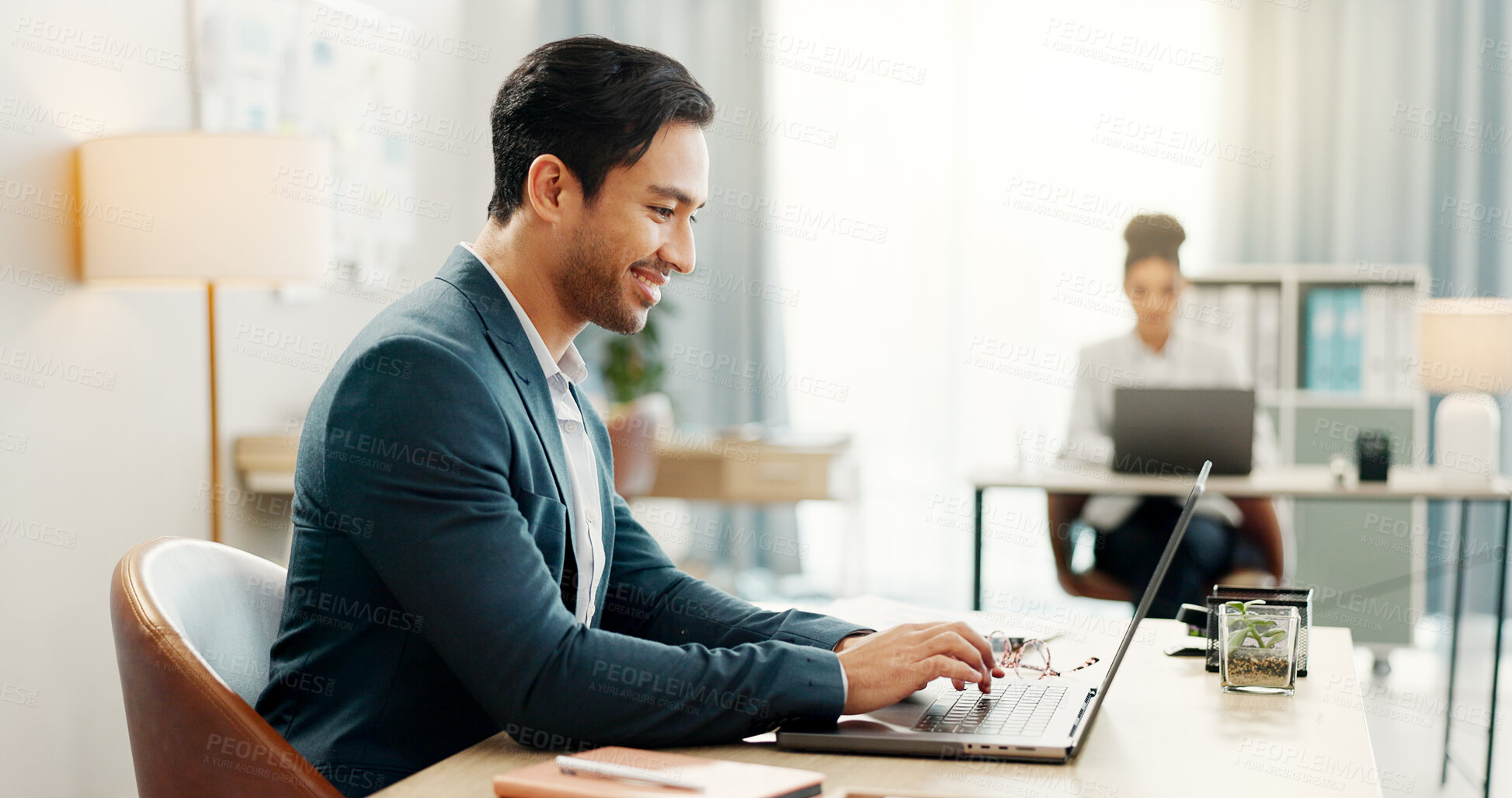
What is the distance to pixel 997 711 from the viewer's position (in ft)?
3.89

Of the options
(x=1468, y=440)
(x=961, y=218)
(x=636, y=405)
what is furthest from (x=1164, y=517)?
(x=961, y=218)

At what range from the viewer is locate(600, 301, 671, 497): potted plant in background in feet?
13.7

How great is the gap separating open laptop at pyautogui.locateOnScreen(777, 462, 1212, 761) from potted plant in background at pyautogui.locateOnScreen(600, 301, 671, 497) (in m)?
2.45

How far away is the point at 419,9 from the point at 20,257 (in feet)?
7.53

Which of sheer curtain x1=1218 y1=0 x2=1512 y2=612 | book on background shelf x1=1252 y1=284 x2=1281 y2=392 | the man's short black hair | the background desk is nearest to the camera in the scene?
the man's short black hair

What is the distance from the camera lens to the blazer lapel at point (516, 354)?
4.10 feet

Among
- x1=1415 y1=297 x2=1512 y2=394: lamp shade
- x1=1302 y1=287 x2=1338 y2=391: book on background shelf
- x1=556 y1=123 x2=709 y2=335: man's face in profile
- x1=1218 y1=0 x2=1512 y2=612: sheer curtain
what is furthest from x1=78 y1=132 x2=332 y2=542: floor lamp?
x1=1218 y1=0 x2=1512 y2=612: sheer curtain

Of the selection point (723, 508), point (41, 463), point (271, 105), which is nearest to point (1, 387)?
point (41, 463)

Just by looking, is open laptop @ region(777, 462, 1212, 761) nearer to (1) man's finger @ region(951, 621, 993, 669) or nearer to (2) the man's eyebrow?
(1) man's finger @ region(951, 621, 993, 669)

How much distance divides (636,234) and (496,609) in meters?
0.44

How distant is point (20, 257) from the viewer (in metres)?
2.34

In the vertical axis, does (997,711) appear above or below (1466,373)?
below

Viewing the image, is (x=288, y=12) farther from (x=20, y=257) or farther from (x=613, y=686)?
(x=613, y=686)

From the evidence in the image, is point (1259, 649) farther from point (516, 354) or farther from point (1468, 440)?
point (1468, 440)
